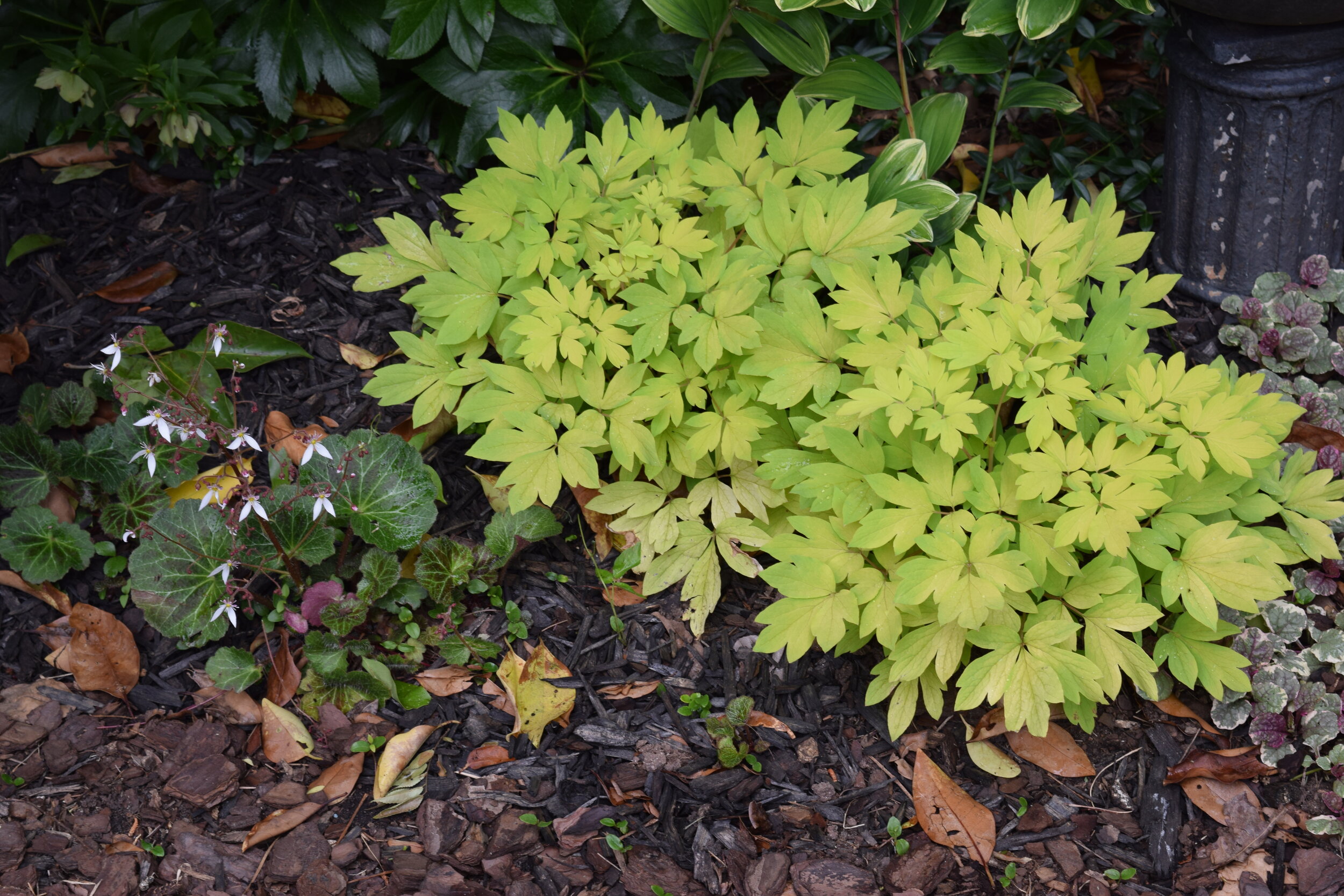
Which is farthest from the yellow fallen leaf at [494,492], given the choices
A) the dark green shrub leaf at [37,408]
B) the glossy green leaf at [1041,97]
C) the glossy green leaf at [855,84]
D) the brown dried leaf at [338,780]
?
the glossy green leaf at [1041,97]

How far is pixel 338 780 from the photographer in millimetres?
2115

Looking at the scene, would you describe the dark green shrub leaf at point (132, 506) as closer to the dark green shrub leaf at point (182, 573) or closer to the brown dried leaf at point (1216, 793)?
the dark green shrub leaf at point (182, 573)

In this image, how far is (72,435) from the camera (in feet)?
8.70

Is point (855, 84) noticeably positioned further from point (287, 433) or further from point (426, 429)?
point (287, 433)

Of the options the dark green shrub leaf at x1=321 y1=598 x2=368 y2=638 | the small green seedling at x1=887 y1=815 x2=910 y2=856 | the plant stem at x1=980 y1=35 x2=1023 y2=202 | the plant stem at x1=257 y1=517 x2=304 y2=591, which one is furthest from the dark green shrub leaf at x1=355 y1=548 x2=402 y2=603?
the plant stem at x1=980 y1=35 x2=1023 y2=202

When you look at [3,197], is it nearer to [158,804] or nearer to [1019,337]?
[158,804]

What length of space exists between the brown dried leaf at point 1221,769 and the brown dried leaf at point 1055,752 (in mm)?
157

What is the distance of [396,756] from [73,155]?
218 cm

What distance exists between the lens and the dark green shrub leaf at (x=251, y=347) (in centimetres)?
272

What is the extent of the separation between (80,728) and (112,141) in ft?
6.08

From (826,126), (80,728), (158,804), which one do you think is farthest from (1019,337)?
(80,728)

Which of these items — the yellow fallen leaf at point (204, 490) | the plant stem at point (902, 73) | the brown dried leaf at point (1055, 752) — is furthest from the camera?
the plant stem at point (902, 73)

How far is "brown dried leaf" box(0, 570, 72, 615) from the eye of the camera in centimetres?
239

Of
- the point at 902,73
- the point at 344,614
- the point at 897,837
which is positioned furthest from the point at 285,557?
the point at 902,73
